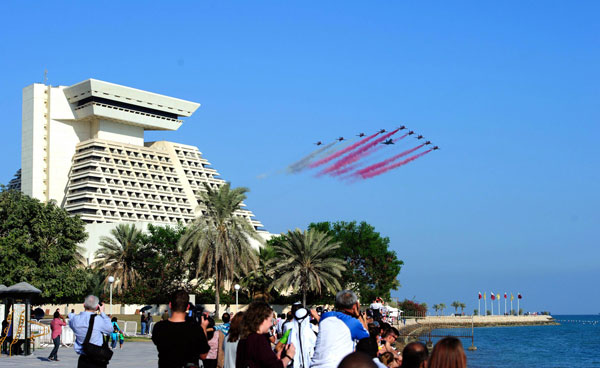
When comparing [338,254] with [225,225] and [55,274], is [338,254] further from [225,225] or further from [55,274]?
[55,274]

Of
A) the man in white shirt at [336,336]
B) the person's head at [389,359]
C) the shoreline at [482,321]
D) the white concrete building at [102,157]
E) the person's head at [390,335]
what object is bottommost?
the shoreline at [482,321]

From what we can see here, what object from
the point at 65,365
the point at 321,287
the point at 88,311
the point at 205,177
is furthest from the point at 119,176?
the point at 88,311

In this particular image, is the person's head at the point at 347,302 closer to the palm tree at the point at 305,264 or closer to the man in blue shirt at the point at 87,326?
the man in blue shirt at the point at 87,326

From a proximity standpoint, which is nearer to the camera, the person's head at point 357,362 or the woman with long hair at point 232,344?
the person's head at point 357,362

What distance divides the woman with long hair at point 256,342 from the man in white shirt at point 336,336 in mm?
645

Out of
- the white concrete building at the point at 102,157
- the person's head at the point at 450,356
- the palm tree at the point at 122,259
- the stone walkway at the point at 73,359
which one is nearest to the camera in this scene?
the person's head at the point at 450,356

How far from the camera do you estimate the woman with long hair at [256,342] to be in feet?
23.3

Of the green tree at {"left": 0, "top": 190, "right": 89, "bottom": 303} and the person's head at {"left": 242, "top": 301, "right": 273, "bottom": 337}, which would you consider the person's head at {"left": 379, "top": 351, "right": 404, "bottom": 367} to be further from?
the green tree at {"left": 0, "top": 190, "right": 89, "bottom": 303}

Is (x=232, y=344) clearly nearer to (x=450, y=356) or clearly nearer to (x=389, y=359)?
(x=389, y=359)

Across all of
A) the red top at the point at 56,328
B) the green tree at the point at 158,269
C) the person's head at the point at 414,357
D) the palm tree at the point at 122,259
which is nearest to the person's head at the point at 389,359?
the person's head at the point at 414,357

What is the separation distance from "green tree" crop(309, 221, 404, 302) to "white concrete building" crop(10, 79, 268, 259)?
3678 cm

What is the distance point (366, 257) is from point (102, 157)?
4865 centimetres

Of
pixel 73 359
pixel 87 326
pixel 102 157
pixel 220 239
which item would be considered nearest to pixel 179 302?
pixel 87 326

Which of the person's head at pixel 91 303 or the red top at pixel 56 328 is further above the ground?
the person's head at pixel 91 303
